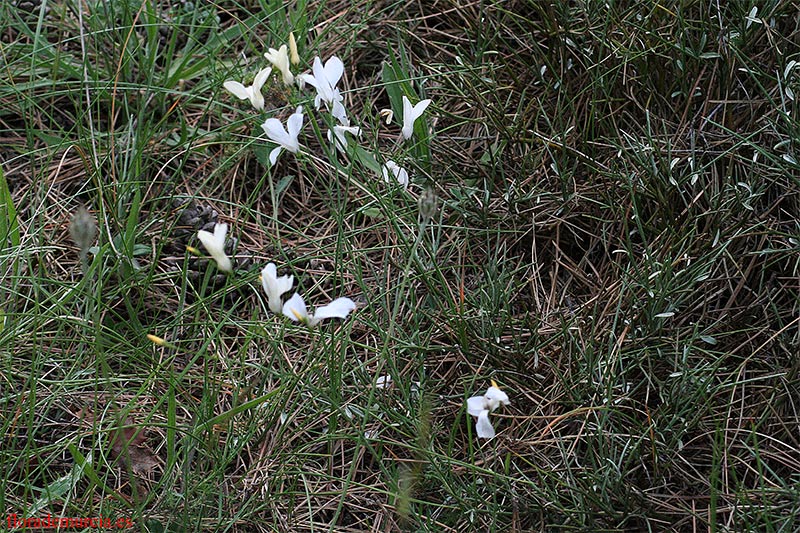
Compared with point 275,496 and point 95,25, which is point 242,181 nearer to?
point 95,25

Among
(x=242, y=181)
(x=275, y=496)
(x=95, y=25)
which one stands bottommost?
(x=275, y=496)

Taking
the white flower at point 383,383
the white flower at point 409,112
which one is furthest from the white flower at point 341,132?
the white flower at point 383,383

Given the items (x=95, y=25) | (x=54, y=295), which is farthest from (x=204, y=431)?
(x=95, y=25)

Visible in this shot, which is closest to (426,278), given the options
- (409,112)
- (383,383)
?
(383,383)

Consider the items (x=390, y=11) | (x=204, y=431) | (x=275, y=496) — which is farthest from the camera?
(x=390, y=11)

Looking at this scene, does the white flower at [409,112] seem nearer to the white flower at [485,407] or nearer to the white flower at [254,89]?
the white flower at [254,89]

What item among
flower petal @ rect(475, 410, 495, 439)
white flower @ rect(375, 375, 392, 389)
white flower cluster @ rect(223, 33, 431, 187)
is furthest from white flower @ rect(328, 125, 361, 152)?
flower petal @ rect(475, 410, 495, 439)

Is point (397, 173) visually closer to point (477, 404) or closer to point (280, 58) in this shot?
point (280, 58)

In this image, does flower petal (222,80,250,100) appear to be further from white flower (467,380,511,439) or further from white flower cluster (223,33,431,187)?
white flower (467,380,511,439)
